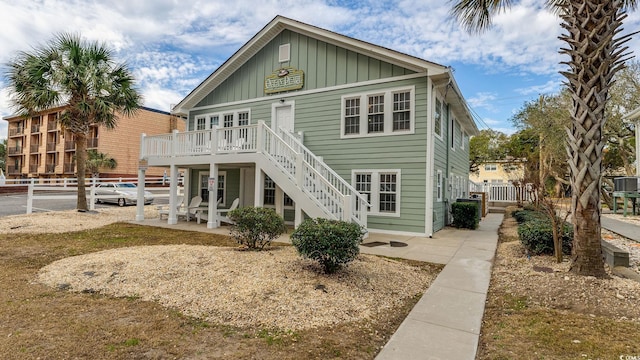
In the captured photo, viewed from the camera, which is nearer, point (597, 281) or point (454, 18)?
point (597, 281)

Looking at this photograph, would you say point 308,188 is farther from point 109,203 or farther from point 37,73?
point 109,203

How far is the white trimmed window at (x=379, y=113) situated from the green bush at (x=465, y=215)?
375cm

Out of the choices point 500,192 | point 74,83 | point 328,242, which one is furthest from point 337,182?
point 500,192

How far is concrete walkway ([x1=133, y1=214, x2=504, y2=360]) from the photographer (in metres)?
3.15

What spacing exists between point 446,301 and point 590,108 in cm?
373

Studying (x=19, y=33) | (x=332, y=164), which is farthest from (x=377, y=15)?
(x=19, y=33)

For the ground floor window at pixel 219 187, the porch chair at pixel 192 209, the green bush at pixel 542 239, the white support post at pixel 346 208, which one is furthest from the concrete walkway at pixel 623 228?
the porch chair at pixel 192 209

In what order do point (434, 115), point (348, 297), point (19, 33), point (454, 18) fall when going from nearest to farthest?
1. point (348, 297)
2. point (454, 18)
3. point (434, 115)
4. point (19, 33)

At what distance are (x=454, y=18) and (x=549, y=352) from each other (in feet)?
24.2

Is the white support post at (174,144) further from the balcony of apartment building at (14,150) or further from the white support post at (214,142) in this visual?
the balcony of apartment building at (14,150)

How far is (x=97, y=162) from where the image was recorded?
3173cm

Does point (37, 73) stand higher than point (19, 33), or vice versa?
point (19, 33)

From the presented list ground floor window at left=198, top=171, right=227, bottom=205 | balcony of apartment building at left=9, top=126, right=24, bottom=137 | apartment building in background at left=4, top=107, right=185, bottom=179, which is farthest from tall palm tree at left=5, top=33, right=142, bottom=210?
balcony of apartment building at left=9, top=126, right=24, bottom=137

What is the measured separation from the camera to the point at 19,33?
1166cm
